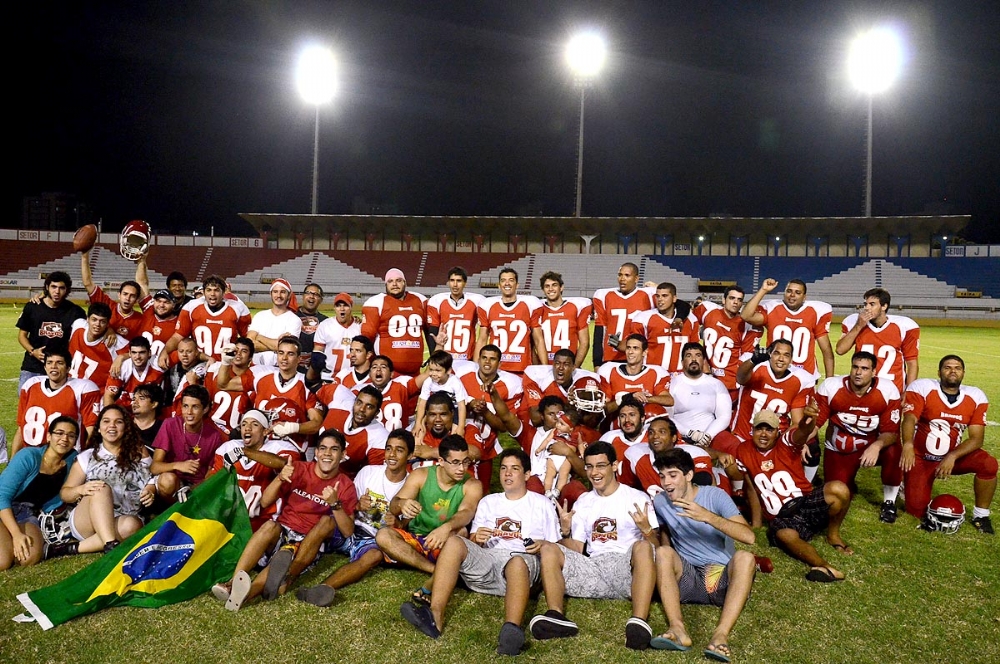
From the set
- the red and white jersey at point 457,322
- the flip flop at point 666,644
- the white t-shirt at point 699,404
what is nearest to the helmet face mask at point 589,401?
the white t-shirt at point 699,404

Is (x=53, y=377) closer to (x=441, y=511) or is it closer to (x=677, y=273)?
(x=441, y=511)

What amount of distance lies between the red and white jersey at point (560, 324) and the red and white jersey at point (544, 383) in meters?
0.55

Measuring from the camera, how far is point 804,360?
7.40 meters

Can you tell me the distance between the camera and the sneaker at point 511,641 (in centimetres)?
352

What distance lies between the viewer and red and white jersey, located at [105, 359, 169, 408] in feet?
21.4

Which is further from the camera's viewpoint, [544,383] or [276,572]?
[544,383]

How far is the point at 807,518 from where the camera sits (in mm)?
5156

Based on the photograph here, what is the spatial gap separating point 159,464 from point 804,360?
6.38m

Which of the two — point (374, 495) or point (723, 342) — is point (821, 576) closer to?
point (374, 495)

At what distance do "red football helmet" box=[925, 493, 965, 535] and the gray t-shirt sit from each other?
2.41 meters

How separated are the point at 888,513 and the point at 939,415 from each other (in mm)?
1021

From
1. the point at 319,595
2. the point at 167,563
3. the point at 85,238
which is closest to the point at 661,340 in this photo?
the point at 319,595

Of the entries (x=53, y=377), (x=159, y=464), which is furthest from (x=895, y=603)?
(x=53, y=377)

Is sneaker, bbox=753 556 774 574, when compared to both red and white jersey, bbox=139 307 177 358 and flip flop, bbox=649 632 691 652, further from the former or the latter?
red and white jersey, bbox=139 307 177 358
